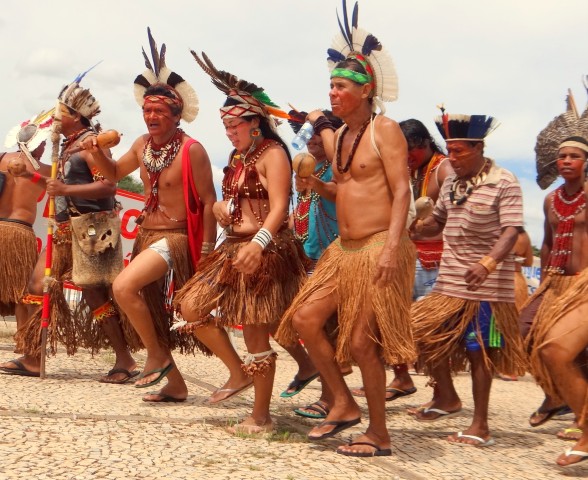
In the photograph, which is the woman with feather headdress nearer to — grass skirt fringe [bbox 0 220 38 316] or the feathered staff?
the feathered staff

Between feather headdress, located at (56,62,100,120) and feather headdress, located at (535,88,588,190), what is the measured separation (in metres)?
3.28

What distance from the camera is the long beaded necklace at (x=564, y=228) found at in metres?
5.38

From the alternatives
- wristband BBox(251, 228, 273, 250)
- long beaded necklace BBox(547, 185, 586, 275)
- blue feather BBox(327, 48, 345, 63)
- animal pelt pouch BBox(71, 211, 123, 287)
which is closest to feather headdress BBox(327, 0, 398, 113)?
blue feather BBox(327, 48, 345, 63)

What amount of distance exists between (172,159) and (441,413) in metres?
2.31

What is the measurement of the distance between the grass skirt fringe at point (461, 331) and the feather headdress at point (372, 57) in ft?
4.01

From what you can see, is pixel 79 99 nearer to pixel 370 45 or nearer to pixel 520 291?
pixel 370 45

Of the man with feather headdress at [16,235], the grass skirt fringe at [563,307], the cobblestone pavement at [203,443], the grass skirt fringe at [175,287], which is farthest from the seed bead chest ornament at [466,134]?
the man with feather headdress at [16,235]

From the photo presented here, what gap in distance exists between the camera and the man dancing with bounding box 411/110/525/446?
4863 mm

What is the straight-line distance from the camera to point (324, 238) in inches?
232

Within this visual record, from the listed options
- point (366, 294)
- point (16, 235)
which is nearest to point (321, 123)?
point (366, 294)

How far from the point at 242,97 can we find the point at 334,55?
61 centimetres

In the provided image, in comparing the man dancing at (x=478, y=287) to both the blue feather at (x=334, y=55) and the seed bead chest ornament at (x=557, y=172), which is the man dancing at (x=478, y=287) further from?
the blue feather at (x=334, y=55)

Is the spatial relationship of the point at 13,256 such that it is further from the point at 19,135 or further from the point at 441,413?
the point at 441,413

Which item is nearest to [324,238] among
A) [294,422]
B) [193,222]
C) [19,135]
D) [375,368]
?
[193,222]
